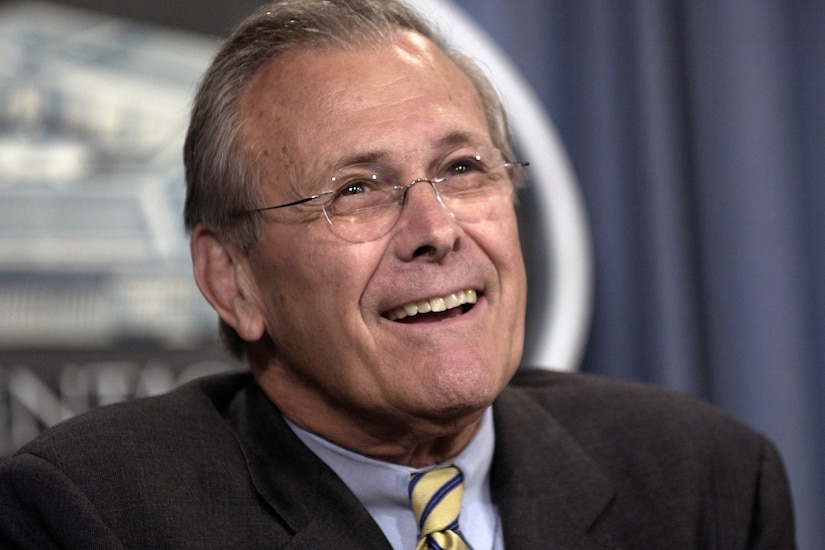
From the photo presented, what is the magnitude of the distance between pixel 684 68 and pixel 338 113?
1.24m

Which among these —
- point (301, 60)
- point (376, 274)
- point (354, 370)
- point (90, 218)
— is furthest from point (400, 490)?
point (90, 218)

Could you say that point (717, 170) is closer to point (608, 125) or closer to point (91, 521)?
point (608, 125)

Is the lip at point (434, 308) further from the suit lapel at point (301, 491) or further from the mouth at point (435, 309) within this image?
the suit lapel at point (301, 491)

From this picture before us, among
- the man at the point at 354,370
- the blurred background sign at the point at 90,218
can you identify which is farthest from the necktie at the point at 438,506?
the blurred background sign at the point at 90,218

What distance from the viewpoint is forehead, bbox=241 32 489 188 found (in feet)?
4.91

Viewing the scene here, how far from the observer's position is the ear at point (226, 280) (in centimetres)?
162

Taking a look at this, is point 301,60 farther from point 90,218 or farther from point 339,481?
point 90,218

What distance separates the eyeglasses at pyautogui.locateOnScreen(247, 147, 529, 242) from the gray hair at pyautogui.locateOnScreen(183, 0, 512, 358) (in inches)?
2.8

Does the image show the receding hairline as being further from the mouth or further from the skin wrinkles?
the mouth

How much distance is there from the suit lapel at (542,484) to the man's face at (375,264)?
0.21 m

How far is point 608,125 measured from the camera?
7.89 ft

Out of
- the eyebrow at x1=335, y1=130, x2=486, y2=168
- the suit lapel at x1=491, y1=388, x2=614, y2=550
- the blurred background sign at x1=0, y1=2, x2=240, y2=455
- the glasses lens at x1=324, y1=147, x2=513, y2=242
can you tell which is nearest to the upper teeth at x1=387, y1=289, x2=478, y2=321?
the glasses lens at x1=324, y1=147, x2=513, y2=242

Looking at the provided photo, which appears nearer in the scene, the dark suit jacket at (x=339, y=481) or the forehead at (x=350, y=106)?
the dark suit jacket at (x=339, y=481)

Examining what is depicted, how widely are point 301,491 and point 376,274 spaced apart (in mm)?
374
